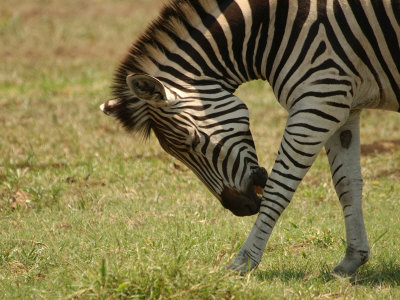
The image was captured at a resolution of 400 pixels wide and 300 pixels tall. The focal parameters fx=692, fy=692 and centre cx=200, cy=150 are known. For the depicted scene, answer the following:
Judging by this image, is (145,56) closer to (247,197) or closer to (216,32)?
(216,32)

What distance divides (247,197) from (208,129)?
56 cm

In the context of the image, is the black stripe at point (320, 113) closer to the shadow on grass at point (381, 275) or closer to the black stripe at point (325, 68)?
the black stripe at point (325, 68)

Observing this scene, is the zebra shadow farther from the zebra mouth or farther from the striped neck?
the striped neck

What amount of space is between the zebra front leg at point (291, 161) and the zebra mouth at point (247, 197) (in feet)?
0.31

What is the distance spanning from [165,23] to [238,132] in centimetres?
96

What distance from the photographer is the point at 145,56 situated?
5.07m

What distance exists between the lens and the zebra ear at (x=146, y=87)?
471cm

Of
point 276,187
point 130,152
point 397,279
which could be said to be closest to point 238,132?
point 276,187

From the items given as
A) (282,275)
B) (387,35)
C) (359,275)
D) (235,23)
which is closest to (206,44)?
(235,23)

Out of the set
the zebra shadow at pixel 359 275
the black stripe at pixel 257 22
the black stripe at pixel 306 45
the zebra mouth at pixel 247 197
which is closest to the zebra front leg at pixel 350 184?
the zebra shadow at pixel 359 275

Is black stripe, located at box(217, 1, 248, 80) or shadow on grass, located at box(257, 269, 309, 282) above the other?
black stripe, located at box(217, 1, 248, 80)

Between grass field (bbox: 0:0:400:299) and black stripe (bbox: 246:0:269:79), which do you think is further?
black stripe (bbox: 246:0:269:79)

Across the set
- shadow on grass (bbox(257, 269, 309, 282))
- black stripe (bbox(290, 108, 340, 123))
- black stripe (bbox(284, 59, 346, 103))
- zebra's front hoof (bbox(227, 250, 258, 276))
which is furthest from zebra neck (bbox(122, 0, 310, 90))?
shadow on grass (bbox(257, 269, 309, 282))

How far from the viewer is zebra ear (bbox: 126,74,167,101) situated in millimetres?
4715
